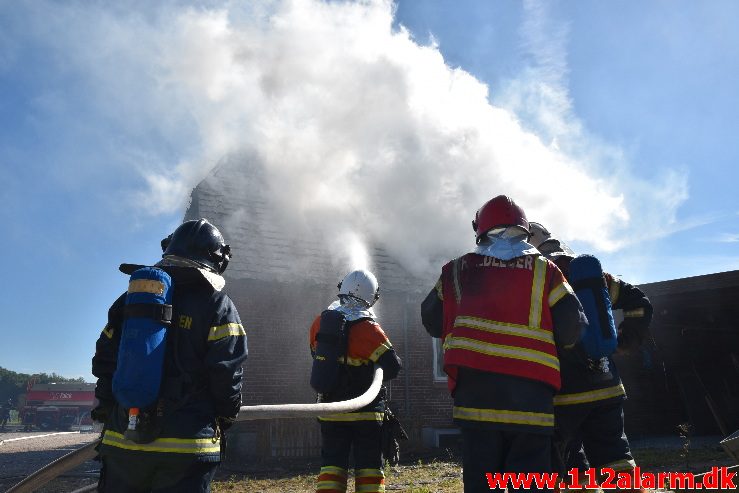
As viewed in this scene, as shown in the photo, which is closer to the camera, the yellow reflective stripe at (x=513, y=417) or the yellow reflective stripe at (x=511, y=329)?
the yellow reflective stripe at (x=513, y=417)

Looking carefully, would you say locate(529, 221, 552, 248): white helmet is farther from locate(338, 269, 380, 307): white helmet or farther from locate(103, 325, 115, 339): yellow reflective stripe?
locate(103, 325, 115, 339): yellow reflective stripe

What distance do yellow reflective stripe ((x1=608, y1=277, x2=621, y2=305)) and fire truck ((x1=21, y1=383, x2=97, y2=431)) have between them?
27.8 m

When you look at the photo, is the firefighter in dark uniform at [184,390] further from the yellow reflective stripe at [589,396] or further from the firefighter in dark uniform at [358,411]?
the yellow reflective stripe at [589,396]

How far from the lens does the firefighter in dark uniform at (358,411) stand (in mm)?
3297

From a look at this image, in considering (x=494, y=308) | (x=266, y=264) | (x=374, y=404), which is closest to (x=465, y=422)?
(x=494, y=308)

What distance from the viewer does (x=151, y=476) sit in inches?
77.4

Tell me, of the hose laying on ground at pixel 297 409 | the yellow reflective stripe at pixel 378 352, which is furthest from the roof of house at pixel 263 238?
the hose laying on ground at pixel 297 409

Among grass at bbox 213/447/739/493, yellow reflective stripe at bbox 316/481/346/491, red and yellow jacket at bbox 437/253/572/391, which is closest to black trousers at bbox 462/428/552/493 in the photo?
red and yellow jacket at bbox 437/253/572/391

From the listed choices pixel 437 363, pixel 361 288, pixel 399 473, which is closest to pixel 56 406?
pixel 437 363

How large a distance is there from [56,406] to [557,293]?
98.6 feet

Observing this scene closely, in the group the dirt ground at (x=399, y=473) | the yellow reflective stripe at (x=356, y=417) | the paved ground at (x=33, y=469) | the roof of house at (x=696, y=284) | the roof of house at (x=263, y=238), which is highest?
the roof of house at (x=263, y=238)

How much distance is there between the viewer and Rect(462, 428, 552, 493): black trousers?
2.05 metres

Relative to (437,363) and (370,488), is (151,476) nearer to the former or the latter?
(370,488)

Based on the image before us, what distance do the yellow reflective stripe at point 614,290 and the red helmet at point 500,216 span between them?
85 cm
